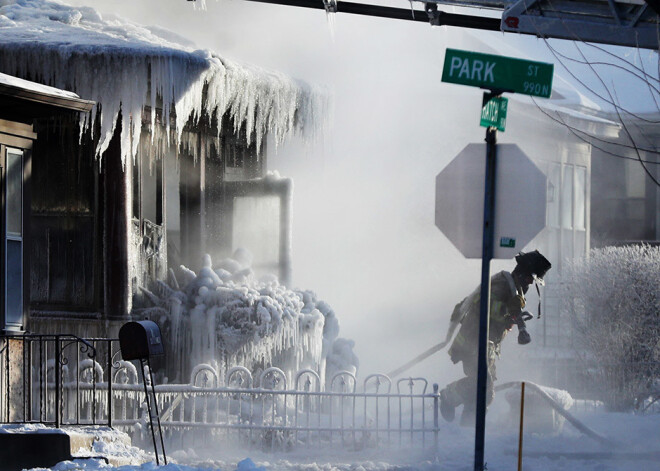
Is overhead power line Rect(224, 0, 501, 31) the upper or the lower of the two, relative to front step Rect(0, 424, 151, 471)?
upper

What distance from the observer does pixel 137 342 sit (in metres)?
10.5

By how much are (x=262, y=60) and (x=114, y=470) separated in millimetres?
20415

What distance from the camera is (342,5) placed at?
1288cm

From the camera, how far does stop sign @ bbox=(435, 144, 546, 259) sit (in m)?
7.68

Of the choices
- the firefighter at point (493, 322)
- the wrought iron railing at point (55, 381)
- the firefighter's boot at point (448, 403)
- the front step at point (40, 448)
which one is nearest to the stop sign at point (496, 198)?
the wrought iron railing at point (55, 381)

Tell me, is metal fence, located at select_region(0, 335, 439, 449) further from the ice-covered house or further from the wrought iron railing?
the ice-covered house

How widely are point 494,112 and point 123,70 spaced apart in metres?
8.31

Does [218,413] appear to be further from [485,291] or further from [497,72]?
[497,72]

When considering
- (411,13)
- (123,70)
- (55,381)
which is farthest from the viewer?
(123,70)

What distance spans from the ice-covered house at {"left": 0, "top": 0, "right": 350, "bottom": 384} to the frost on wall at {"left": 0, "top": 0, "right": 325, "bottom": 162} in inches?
0.6

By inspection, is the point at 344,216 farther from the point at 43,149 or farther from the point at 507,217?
the point at 507,217

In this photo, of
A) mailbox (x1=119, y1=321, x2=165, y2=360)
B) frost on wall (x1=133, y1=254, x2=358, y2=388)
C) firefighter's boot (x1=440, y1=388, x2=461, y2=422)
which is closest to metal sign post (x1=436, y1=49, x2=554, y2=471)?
mailbox (x1=119, y1=321, x2=165, y2=360)

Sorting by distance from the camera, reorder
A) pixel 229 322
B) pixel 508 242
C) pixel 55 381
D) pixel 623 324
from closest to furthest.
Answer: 1. pixel 508 242
2. pixel 55 381
3. pixel 229 322
4. pixel 623 324

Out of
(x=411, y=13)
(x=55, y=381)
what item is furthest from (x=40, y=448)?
(x=411, y=13)
